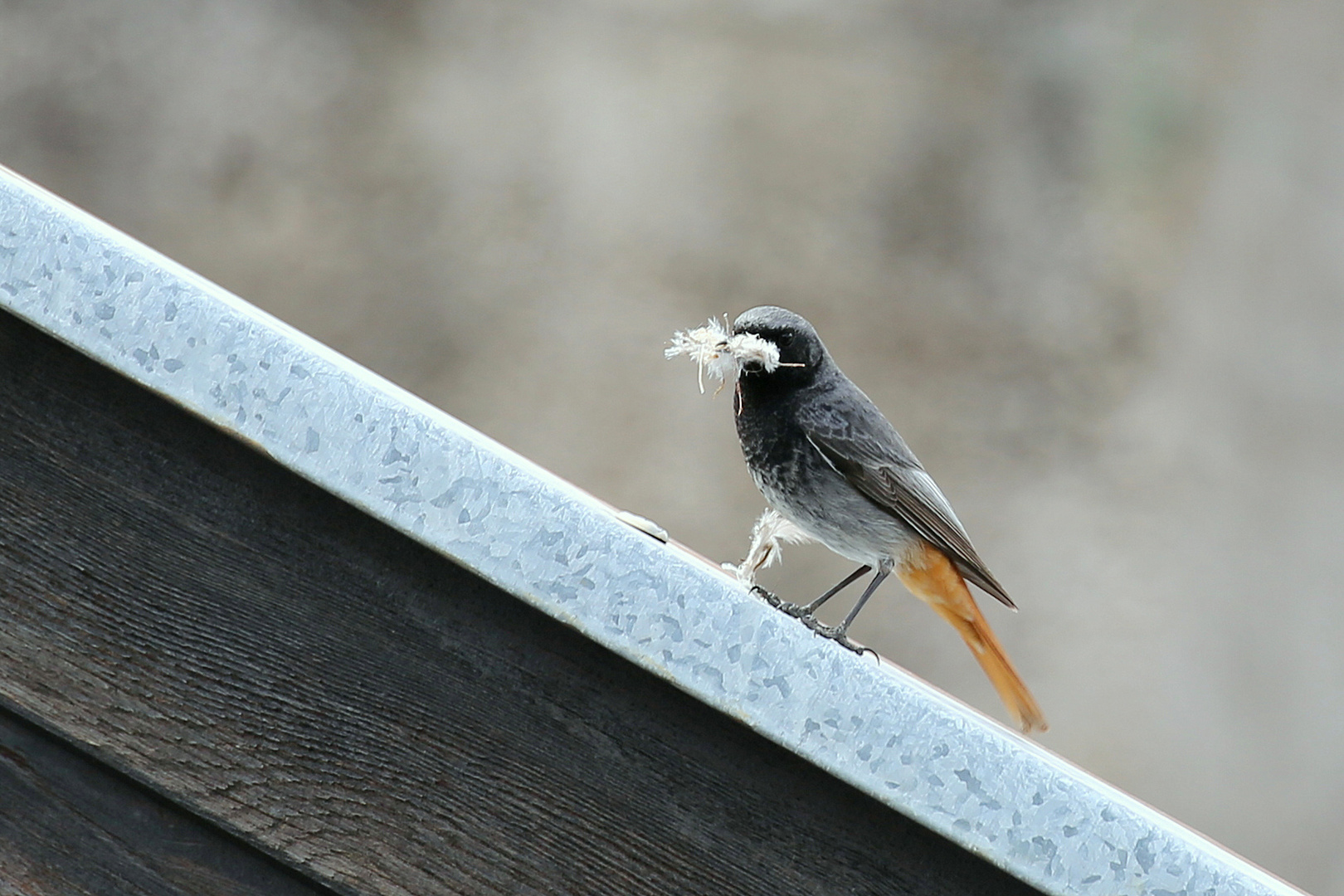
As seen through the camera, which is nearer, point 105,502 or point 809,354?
point 105,502

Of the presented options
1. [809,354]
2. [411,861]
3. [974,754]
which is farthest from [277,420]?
[809,354]

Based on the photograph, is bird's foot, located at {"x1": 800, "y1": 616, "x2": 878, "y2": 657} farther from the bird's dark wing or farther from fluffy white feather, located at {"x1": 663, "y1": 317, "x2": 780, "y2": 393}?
the bird's dark wing

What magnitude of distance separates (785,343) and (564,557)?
3.97 ft

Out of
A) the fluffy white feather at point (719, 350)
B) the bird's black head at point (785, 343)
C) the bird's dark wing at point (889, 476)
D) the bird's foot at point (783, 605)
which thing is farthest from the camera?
the bird's dark wing at point (889, 476)

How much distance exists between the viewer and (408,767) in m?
0.79

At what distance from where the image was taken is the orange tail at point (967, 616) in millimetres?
2041

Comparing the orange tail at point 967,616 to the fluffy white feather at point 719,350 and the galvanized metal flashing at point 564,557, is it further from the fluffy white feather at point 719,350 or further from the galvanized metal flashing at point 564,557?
the galvanized metal flashing at point 564,557

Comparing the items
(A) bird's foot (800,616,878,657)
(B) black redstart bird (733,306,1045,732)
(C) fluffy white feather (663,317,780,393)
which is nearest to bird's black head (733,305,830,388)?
(B) black redstart bird (733,306,1045,732)

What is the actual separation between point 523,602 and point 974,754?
0.30 meters

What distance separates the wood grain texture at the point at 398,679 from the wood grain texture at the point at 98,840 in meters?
0.07

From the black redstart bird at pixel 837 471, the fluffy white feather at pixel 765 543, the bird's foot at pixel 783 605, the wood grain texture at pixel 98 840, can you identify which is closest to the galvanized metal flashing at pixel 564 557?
the wood grain texture at pixel 98 840

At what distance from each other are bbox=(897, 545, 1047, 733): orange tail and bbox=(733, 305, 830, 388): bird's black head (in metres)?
0.37

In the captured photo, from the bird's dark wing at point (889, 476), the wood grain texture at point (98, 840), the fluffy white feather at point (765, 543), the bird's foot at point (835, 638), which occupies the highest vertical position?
the bird's dark wing at point (889, 476)

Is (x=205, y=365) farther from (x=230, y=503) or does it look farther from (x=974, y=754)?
(x=974, y=754)
